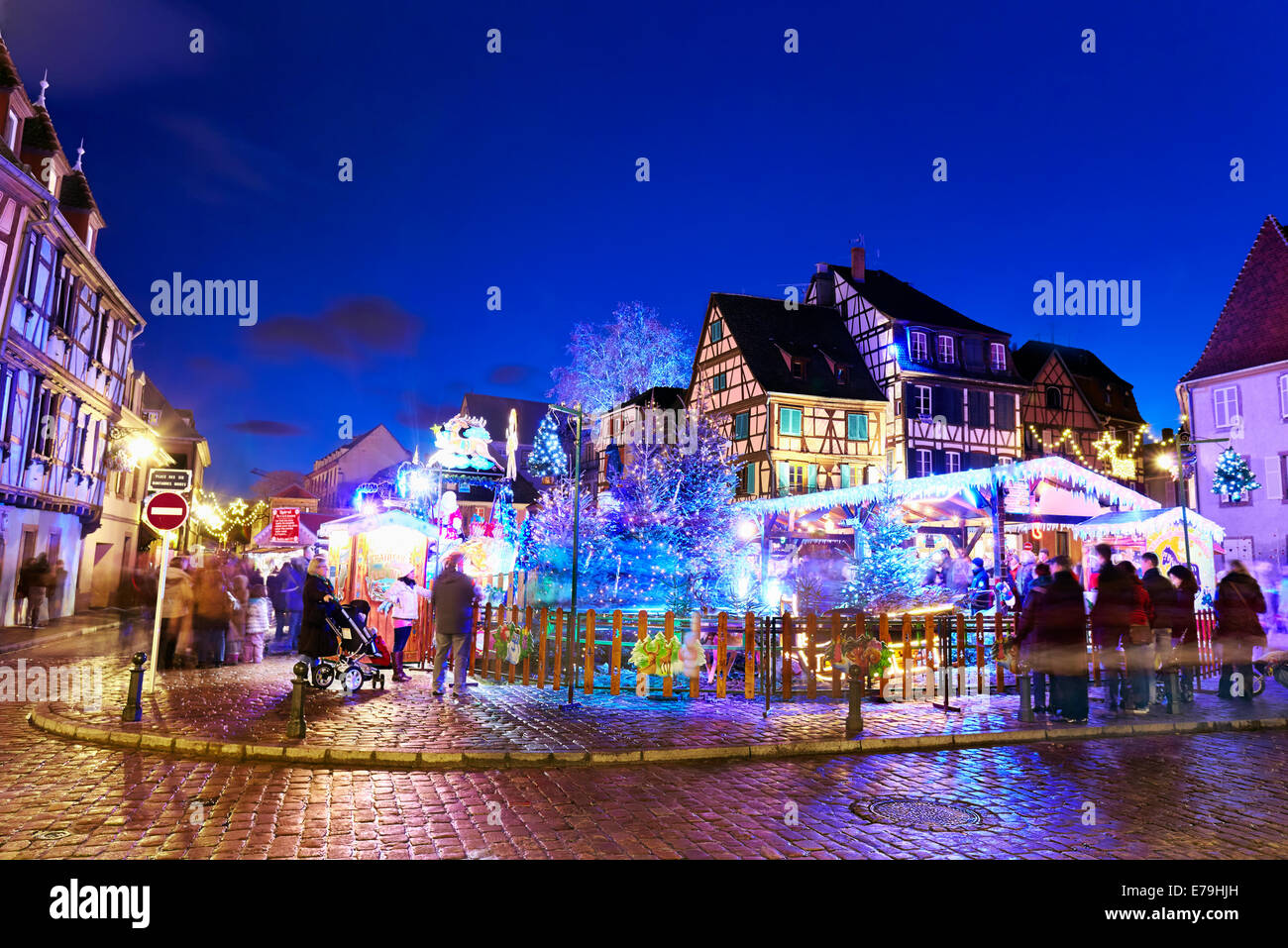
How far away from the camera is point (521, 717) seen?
928 centimetres

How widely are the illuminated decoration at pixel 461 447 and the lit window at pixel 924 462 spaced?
25780mm

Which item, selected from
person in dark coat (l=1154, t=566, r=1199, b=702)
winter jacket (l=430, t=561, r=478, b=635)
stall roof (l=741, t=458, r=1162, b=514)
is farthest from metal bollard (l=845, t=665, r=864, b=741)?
stall roof (l=741, t=458, r=1162, b=514)

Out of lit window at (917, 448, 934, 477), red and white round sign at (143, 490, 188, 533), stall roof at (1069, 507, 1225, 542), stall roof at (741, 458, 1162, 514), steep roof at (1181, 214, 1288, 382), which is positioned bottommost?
red and white round sign at (143, 490, 188, 533)

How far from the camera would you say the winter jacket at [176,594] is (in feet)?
44.3

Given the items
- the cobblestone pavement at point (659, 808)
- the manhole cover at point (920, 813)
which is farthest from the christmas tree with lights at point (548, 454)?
the manhole cover at point (920, 813)

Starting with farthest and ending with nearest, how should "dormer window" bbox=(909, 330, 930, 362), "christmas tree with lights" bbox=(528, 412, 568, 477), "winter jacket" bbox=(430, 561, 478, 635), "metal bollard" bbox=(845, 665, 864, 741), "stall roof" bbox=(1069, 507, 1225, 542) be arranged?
"dormer window" bbox=(909, 330, 930, 362), "christmas tree with lights" bbox=(528, 412, 568, 477), "stall roof" bbox=(1069, 507, 1225, 542), "winter jacket" bbox=(430, 561, 478, 635), "metal bollard" bbox=(845, 665, 864, 741)

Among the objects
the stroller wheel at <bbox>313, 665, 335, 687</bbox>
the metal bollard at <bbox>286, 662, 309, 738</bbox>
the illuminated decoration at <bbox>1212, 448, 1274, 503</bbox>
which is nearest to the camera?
the metal bollard at <bbox>286, 662, 309, 738</bbox>

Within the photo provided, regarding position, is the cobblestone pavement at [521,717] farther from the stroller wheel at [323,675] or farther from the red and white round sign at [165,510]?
the red and white round sign at [165,510]

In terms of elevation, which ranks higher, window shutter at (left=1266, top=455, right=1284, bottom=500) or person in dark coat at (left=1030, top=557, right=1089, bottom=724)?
window shutter at (left=1266, top=455, right=1284, bottom=500)

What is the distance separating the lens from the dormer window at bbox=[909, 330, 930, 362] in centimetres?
4091

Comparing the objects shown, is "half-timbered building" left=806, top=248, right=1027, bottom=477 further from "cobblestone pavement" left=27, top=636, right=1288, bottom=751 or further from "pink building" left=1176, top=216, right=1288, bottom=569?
"cobblestone pavement" left=27, top=636, right=1288, bottom=751

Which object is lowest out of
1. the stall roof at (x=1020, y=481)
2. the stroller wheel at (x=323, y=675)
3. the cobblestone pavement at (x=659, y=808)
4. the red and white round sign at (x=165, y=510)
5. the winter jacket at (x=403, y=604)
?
the cobblestone pavement at (x=659, y=808)
